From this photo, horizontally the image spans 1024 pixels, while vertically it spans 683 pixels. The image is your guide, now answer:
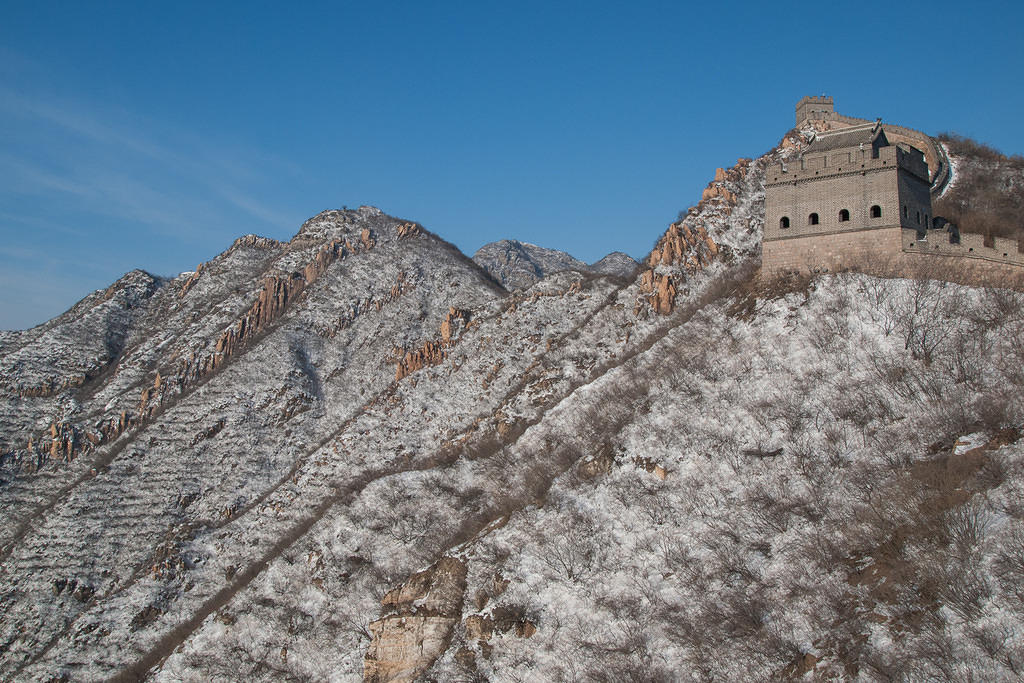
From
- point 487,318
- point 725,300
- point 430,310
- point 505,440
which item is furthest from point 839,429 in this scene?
point 430,310

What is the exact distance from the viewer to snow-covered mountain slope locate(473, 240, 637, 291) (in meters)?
128

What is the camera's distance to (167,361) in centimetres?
7819

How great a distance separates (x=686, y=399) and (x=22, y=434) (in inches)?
2778

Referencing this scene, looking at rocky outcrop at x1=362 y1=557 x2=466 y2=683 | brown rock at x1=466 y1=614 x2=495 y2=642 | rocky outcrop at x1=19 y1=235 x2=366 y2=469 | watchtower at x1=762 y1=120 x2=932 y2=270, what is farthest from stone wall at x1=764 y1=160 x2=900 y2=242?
rocky outcrop at x1=19 y1=235 x2=366 y2=469

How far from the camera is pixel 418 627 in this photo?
92.6 ft

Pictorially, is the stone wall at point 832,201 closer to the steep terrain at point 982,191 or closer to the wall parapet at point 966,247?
the wall parapet at point 966,247

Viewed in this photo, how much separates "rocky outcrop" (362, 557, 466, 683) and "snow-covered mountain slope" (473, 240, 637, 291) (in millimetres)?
94904

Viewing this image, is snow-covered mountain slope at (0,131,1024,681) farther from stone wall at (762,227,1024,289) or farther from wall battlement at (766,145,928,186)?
wall battlement at (766,145,928,186)

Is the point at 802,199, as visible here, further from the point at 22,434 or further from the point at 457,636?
the point at 22,434

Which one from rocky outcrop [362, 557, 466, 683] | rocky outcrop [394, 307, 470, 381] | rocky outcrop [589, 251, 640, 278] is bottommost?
rocky outcrop [362, 557, 466, 683]

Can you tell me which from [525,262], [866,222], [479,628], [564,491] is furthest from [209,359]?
[525,262]

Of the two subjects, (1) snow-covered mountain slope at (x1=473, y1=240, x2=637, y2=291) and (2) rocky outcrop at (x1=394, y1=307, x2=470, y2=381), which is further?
(1) snow-covered mountain slope at (x1=473, y1=240, x2=637, y2=291)

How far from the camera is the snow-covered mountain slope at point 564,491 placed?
21.0 metres

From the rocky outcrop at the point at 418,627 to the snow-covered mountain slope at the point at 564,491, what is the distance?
4.2 inches
